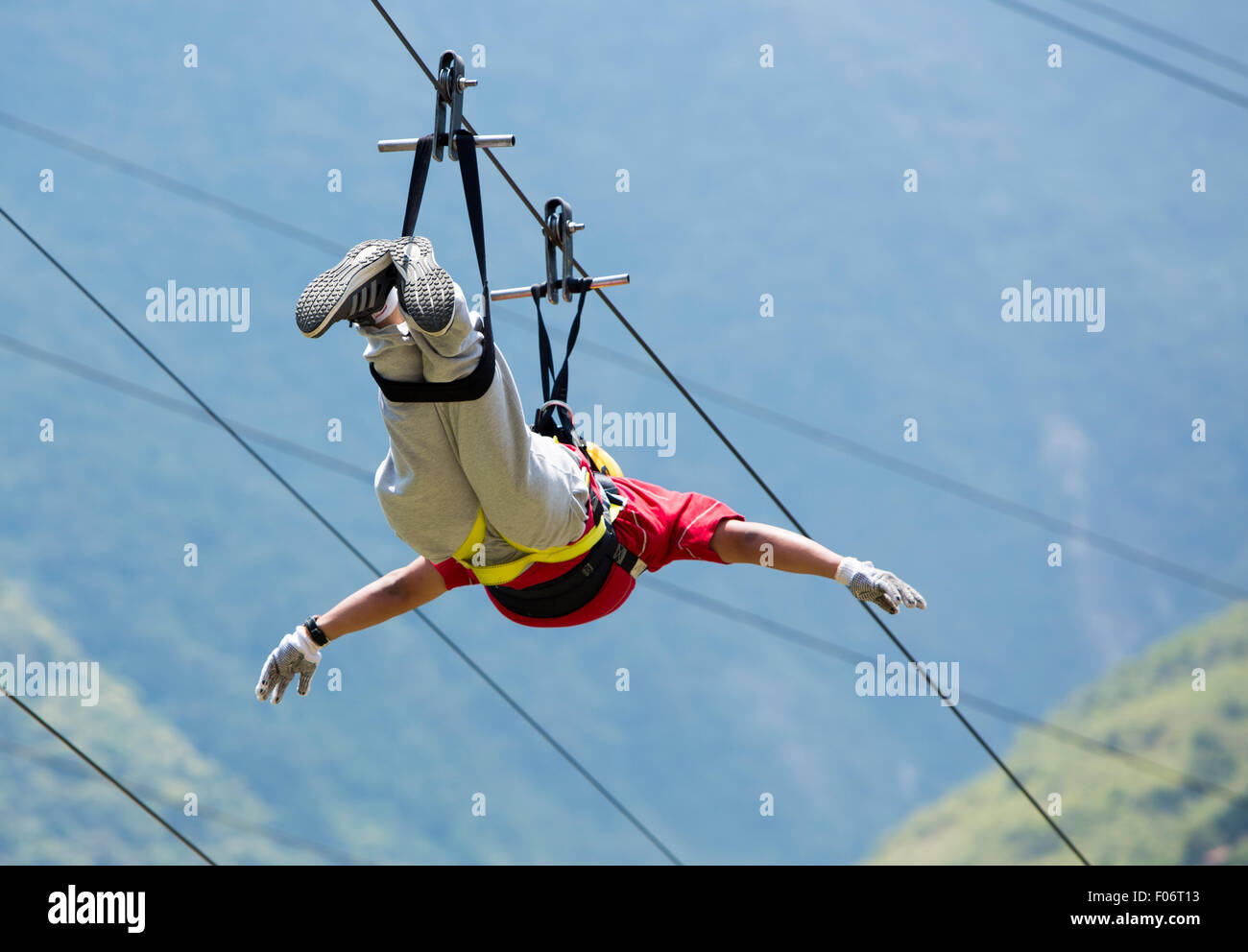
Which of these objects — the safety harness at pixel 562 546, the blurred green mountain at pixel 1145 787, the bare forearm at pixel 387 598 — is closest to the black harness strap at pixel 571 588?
the safety harness at pixel 562 546

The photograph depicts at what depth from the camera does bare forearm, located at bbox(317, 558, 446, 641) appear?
3.78 meters

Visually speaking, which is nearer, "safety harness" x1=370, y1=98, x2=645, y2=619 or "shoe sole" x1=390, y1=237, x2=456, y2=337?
"shoe sole" x1=390, y1=237, x2=456, y2=337

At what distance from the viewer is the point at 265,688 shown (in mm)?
3795

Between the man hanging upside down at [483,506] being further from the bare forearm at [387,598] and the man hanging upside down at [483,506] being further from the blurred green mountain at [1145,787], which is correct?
Result: the blurred green mountain at [1145,787]

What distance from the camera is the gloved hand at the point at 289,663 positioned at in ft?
12.4

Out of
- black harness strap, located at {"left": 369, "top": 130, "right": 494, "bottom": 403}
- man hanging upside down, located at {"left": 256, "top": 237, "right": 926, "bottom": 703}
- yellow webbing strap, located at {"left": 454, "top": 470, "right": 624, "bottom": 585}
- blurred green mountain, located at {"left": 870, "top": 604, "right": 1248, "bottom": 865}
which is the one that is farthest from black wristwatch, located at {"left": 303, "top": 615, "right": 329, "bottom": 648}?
blurred green mountain, located at {"left": 870, "top": 604, "right": 1248, "bottom": 865}

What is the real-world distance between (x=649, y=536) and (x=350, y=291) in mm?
1182

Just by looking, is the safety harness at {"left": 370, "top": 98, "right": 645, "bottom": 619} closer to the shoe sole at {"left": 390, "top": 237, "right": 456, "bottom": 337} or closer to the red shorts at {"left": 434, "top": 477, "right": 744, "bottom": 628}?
the red shorts at {"left": 434, "top": 477, "right": 744, "bottom": 628}

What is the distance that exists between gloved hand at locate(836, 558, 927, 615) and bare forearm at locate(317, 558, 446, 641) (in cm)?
105

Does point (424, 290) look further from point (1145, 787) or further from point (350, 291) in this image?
point (1145, 787)

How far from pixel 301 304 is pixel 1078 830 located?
60.6 ft

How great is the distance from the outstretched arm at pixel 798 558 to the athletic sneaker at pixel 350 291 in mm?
1116

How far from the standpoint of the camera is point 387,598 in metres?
3.79
